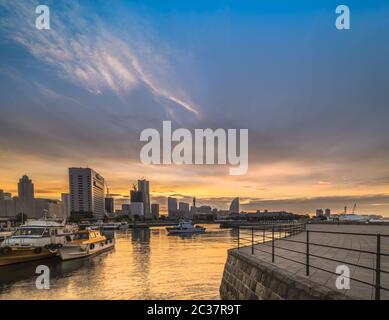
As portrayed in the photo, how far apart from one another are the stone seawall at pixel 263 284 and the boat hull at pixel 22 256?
24127mm

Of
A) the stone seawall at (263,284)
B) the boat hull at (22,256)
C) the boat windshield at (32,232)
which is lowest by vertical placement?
the boat hull at (22,256)

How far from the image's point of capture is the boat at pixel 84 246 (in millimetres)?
34000

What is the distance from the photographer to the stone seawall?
6.82m

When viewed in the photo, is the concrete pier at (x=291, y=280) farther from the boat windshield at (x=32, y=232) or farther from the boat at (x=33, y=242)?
the boat windshield at (x=32, y=232)

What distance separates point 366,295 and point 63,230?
41.2 m

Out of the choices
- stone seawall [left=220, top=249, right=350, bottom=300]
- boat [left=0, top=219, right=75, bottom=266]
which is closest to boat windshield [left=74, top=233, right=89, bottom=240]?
boat [left=0, top=219, right=75, bottom=266]

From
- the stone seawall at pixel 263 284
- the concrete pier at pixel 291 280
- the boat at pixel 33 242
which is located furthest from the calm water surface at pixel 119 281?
the concrete pier at pixel 291 280

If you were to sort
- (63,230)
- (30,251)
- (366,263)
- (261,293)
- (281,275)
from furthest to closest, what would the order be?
(63,230), (30,251), (366,263), (261,293), (281,275)

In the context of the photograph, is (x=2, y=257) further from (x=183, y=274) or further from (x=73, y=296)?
(x=183, y=274)

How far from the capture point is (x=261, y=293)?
362 inches
